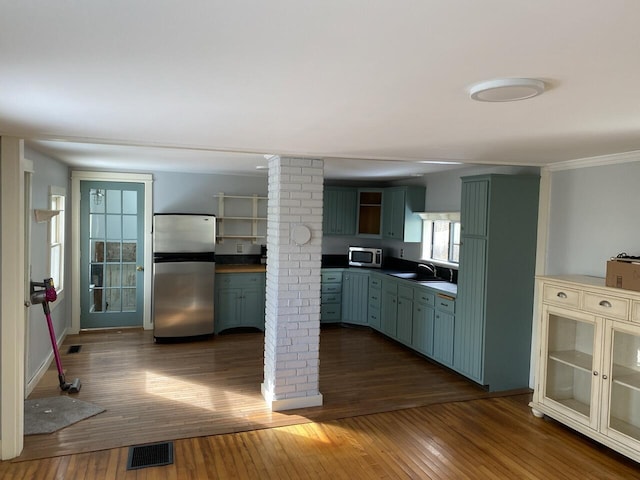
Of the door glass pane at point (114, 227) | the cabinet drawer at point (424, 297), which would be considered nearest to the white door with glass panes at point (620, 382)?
the cabinet drawer at point (424, 297)

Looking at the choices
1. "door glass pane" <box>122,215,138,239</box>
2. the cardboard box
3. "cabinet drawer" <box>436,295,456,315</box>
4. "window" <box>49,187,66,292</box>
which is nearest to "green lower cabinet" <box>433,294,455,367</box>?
"cabinet drawer" <box>436,295,456,315</box>

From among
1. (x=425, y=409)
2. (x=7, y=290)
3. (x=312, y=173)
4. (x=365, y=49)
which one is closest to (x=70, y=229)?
(x=7, y=290)

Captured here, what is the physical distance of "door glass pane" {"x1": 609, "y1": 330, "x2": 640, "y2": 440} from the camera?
11.0 ft

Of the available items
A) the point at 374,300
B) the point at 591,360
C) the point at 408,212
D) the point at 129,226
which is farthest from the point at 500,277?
the point at 129,226

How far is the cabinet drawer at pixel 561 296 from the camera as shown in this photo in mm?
3609

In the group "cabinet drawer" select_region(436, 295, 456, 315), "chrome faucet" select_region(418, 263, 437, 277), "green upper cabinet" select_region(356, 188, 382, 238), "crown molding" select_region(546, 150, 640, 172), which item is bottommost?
"cabinet drawer" select_region(436, 295, 456, 315)

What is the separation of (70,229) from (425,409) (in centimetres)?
482

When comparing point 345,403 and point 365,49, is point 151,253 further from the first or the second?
point 365,49

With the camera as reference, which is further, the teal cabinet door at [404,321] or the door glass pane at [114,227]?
the door glass pane at [114,227]

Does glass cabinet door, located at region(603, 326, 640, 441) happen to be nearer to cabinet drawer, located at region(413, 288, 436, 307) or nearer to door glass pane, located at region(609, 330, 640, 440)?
door glass pane, located at region(609, 330, 640, 440)

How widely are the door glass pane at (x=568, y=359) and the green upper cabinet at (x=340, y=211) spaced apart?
12.4 feet

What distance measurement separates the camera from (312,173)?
398cm

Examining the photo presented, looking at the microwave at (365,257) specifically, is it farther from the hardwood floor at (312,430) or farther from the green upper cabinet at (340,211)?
the hardwood floor at (312,430)

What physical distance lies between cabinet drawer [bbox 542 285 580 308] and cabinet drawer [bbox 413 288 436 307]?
1.47m
